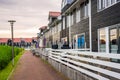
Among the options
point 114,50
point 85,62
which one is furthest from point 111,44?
point 85,62

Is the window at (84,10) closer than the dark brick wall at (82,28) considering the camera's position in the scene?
No

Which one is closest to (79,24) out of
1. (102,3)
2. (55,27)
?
(102,3)

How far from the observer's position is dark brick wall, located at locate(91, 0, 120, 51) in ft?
50.9

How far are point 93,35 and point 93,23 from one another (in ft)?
2.72

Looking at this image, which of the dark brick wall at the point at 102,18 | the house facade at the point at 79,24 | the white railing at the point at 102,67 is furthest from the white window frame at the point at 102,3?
the white railing at the point at 102,67

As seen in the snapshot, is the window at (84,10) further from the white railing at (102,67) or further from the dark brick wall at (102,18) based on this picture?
the white railing at (102,67)

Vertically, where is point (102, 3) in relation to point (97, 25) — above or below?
above

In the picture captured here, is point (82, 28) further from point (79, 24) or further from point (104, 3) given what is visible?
point (104, 3)

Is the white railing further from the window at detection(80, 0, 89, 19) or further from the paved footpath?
the window at detection(80, 0, 89, 19)

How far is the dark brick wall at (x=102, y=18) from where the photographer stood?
1552cm

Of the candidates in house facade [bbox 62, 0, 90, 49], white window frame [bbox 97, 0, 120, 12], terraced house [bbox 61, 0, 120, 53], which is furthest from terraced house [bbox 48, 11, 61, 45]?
white window frame [bbox 97, 0, 120, 12]

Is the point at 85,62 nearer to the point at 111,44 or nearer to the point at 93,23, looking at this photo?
the point at 111,44

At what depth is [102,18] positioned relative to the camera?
17.7 m

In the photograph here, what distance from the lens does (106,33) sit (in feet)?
56.0
